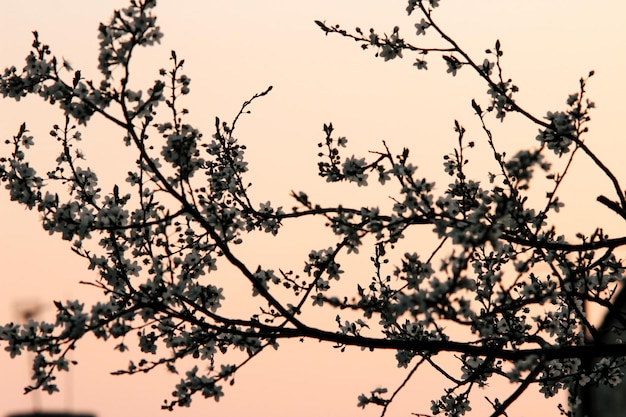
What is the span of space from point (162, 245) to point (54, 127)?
1.44m

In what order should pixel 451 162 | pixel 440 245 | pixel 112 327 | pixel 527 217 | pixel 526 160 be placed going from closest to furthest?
pixel 526 160 < pixel 112 327 < pixel 440 245 < pixel 527 217 < pixel 451 162

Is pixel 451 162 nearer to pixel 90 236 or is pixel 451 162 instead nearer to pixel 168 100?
pixel 168 100

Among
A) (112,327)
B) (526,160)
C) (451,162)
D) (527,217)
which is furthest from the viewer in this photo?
(451,162)

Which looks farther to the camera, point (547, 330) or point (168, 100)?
point (547, 330)

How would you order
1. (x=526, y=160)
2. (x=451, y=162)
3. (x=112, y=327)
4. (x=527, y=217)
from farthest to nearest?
(x=451, y=162)
(x=527, y=217)
(x=112, y=327)
(x=526, y=160)

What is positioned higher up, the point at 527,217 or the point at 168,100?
the point at 168,100

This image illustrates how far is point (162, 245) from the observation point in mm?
8297

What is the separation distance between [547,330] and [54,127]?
4.70 meters

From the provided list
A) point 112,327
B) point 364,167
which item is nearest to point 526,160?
point 364,167

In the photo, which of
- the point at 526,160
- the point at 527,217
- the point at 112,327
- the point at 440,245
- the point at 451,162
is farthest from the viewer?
the point at 451,162

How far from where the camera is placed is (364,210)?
7.59m

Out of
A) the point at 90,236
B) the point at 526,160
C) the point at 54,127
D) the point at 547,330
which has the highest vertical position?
the point at 54,127

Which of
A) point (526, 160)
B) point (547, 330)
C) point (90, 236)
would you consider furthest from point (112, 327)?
point (547, 330)

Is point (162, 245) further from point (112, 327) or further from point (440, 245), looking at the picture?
point (440, 245)
